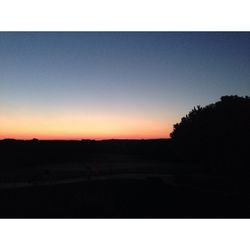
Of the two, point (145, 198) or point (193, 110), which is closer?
point (145, 198)

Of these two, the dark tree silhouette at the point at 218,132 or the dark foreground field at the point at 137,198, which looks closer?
the dark foreground field at the point at 137,198

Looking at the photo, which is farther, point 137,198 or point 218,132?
point 218,132

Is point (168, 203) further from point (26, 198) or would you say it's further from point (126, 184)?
point (26, 198)

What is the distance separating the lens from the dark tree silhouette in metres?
18.7

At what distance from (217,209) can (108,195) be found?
512cm

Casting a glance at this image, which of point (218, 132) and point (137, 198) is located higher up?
point (218, 132)

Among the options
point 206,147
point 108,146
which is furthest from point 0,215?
point 108,146

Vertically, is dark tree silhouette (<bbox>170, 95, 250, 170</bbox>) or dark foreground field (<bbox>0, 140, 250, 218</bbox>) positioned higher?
dark tree silhouette (<bbox>170, 95, 250, 170</bbox>)

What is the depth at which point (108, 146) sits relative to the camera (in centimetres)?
5144

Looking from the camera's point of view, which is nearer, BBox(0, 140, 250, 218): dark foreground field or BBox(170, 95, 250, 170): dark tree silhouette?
BBox(0, 140, 250, 218): dark foreground field

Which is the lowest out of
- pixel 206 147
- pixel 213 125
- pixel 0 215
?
pixel 0 215

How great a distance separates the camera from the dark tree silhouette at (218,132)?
1870cm

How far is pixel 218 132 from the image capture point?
769 inches

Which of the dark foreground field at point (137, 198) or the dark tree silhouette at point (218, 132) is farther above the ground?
the dark tree silhouette at point (218, 132)
